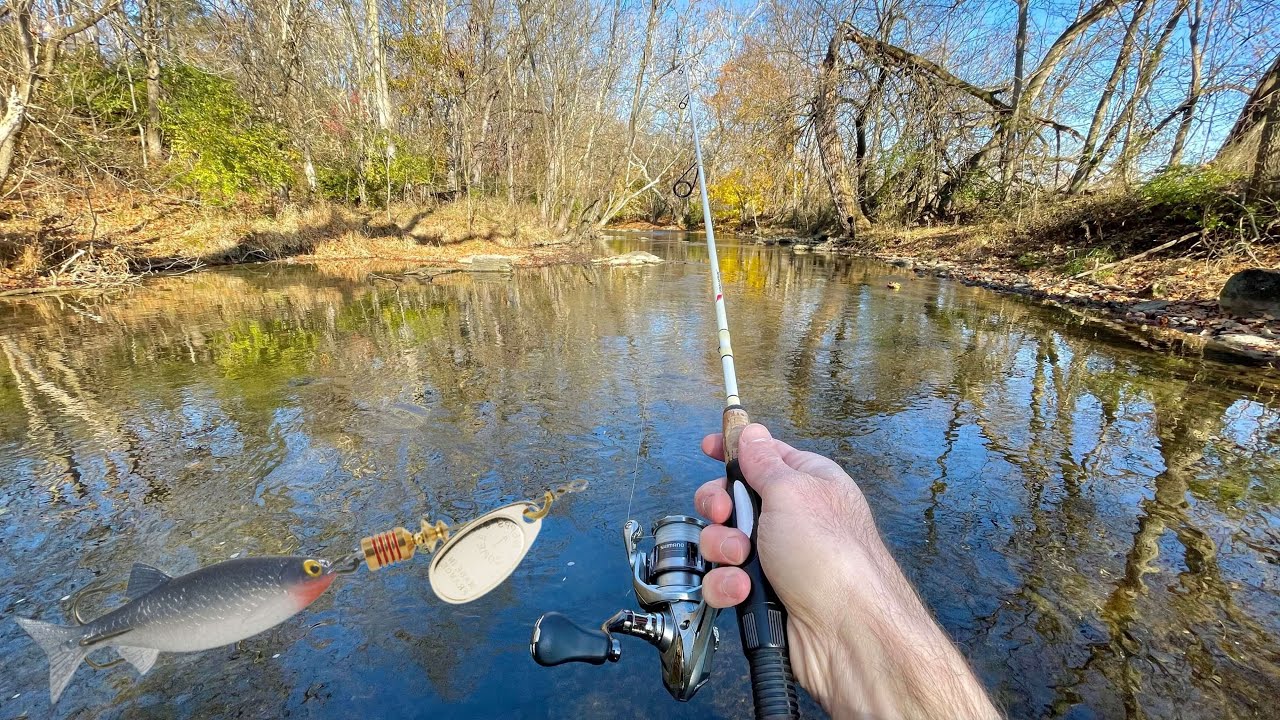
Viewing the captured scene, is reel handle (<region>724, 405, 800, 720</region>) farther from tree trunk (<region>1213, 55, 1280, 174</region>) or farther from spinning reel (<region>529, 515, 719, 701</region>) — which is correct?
tree trunk (<region>1213, 55, 1280, 174</region>)

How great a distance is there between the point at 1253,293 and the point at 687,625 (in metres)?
9.30

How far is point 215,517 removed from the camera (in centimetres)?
302

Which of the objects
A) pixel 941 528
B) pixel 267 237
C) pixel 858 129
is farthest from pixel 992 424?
pixel 858 129

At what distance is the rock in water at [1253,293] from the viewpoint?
6.65 meters

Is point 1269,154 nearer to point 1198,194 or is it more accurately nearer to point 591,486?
point 1198,194

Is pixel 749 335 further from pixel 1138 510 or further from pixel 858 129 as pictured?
pixel 858 129

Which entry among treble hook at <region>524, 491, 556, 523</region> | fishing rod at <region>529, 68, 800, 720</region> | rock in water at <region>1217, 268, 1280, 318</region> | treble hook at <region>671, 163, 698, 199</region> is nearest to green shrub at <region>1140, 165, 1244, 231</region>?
rock in water at <region>1217, 268, 1280, 318</region>

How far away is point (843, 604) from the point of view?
134 centimetres

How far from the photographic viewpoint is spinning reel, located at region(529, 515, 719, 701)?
4.66 feet

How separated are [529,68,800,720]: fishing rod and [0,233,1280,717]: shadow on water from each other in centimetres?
64

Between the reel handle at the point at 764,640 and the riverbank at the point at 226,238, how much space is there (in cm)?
1359

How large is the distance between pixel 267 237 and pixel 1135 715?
1920 cm

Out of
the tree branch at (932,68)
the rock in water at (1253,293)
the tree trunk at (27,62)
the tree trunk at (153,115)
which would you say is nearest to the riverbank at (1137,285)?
the rock in water at (1253,293)

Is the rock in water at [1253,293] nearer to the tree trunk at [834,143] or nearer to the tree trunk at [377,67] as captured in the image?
the tree trunk at [834,143]
